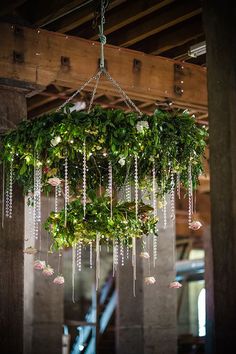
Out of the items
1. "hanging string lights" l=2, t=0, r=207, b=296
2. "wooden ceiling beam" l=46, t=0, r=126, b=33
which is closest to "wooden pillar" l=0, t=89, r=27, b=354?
"hanging string lights" l=2, t=0, r=207, b=296

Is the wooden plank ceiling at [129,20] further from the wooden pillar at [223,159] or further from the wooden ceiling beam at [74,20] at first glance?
the wooden pillar at [223,159]

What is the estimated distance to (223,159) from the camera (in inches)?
156

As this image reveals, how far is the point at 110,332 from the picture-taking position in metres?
16.2

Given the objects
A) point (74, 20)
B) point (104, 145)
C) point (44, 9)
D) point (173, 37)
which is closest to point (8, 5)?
point (44, 9)

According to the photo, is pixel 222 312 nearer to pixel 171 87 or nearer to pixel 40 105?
pixel 171 87

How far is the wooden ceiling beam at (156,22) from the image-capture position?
281 inches

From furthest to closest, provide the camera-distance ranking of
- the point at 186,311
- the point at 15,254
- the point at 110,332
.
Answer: the point at 186,311
the point at 110,332
the point at 15,254

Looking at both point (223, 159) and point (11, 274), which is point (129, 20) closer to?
point (11, 274)

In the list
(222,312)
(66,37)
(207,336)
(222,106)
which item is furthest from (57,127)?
(207,336)

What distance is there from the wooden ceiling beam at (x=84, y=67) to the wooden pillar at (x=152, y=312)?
328 cm

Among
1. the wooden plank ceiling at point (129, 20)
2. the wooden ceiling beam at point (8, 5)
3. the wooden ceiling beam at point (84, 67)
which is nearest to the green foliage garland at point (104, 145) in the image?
the wooden ceiling beam at point (84, 67)

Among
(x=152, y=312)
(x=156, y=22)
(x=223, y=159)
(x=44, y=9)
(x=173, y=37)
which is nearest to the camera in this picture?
(x=223, y=159)

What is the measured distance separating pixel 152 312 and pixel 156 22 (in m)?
5.08

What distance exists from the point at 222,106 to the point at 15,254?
324cm
